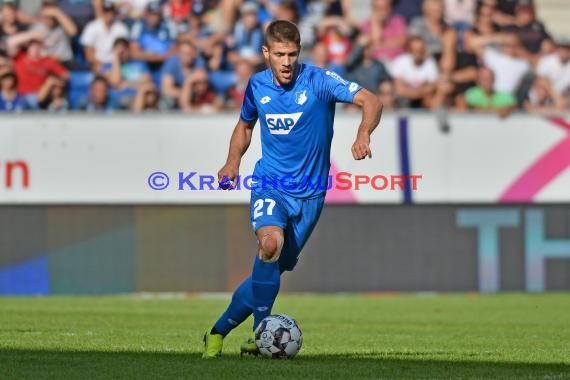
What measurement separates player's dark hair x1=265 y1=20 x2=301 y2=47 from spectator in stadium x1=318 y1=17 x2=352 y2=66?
1038cm

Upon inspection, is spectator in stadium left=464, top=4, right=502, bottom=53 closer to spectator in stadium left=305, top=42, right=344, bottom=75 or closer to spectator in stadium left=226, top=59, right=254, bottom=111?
spectator in stadium left=305, top=42, right=344, bottom=75

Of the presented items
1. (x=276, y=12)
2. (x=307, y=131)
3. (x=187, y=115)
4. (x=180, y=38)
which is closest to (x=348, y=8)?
(x=276, y=12)

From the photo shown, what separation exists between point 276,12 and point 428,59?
248cm

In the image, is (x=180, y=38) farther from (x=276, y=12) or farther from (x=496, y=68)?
(x=496, y=68)

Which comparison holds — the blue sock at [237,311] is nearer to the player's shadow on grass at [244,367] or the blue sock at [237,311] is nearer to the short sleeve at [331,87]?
the player's shadow on grass at [244,367]

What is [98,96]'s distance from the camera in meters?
18.2

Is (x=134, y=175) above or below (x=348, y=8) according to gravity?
below

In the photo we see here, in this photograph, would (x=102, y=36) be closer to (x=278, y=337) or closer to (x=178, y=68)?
(x=178, y=68)

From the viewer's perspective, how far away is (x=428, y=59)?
766 inches

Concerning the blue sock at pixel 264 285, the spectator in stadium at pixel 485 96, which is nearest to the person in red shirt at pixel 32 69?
the spectator in stadium at pixel 485 96

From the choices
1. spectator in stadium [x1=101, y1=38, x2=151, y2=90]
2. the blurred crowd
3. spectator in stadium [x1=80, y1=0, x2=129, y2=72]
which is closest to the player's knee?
the blurred crowd

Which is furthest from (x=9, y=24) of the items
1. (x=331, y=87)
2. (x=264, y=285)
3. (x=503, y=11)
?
(x=264, y=285)

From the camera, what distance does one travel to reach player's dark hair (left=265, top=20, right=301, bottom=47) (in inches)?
345

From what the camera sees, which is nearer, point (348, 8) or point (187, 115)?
point (187, 115)
